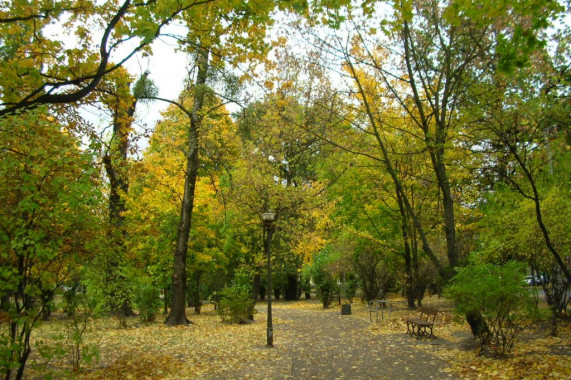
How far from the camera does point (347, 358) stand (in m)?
8.38

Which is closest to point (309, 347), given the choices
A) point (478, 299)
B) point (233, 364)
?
point (233, 364)

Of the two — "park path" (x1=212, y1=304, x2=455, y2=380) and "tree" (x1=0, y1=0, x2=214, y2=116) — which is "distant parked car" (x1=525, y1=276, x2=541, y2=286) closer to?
"park path" (x1=212, y1=304, x2=455, y2=380)

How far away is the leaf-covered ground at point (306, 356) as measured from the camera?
6.51m

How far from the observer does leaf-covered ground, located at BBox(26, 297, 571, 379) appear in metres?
6.51

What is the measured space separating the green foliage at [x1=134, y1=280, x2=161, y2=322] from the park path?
503 cm

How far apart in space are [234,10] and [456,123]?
5.73 meters

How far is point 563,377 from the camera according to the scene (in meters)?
5.59

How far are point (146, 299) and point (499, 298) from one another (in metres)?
11.8

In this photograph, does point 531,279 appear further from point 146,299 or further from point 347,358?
point 146,299

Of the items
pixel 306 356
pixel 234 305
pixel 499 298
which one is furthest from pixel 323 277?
pixel 499 298

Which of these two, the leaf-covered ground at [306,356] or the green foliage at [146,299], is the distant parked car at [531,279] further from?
the green foliage at [146,299]

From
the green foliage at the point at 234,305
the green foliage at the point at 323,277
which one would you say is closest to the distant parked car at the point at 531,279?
the green foliage at the point at 234,305

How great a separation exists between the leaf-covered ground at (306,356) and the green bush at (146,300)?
5.63ft

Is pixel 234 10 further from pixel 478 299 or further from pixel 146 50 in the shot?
pixel 478 299
